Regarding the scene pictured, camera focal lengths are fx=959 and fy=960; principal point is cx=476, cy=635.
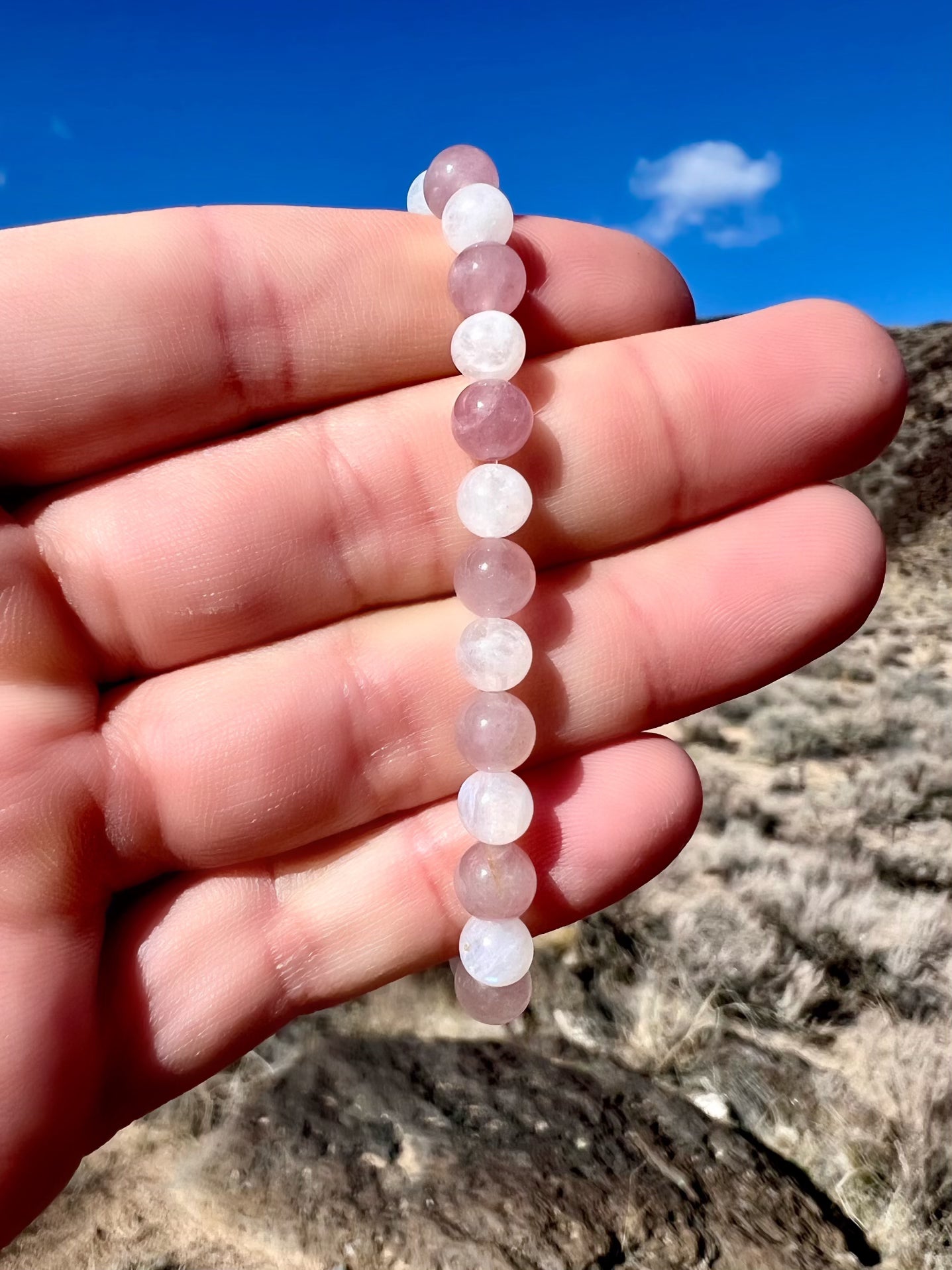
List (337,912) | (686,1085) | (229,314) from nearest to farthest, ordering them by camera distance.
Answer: (229,314), (337,912), (686,1085)

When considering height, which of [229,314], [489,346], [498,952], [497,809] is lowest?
[498,952]

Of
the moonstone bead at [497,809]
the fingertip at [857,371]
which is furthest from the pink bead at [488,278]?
the moonstone bead at [497,809]

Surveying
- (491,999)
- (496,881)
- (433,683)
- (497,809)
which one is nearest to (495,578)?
(433,683)

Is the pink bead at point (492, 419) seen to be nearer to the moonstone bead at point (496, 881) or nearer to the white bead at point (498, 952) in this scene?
the moonstone bead at point (496, 881)

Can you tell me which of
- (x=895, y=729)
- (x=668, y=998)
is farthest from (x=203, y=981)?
(x=895, y=729)

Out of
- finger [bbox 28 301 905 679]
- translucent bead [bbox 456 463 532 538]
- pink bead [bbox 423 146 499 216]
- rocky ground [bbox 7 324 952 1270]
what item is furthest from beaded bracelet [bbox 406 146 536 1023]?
rocky ground [bbox 7 324 952 1270]

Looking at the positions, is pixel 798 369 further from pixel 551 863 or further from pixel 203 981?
pixel 203 981

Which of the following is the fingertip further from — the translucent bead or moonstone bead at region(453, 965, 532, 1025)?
moonstone bead at region(453, 965, 532, 1025)

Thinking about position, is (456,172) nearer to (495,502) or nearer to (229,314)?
(229,314)
